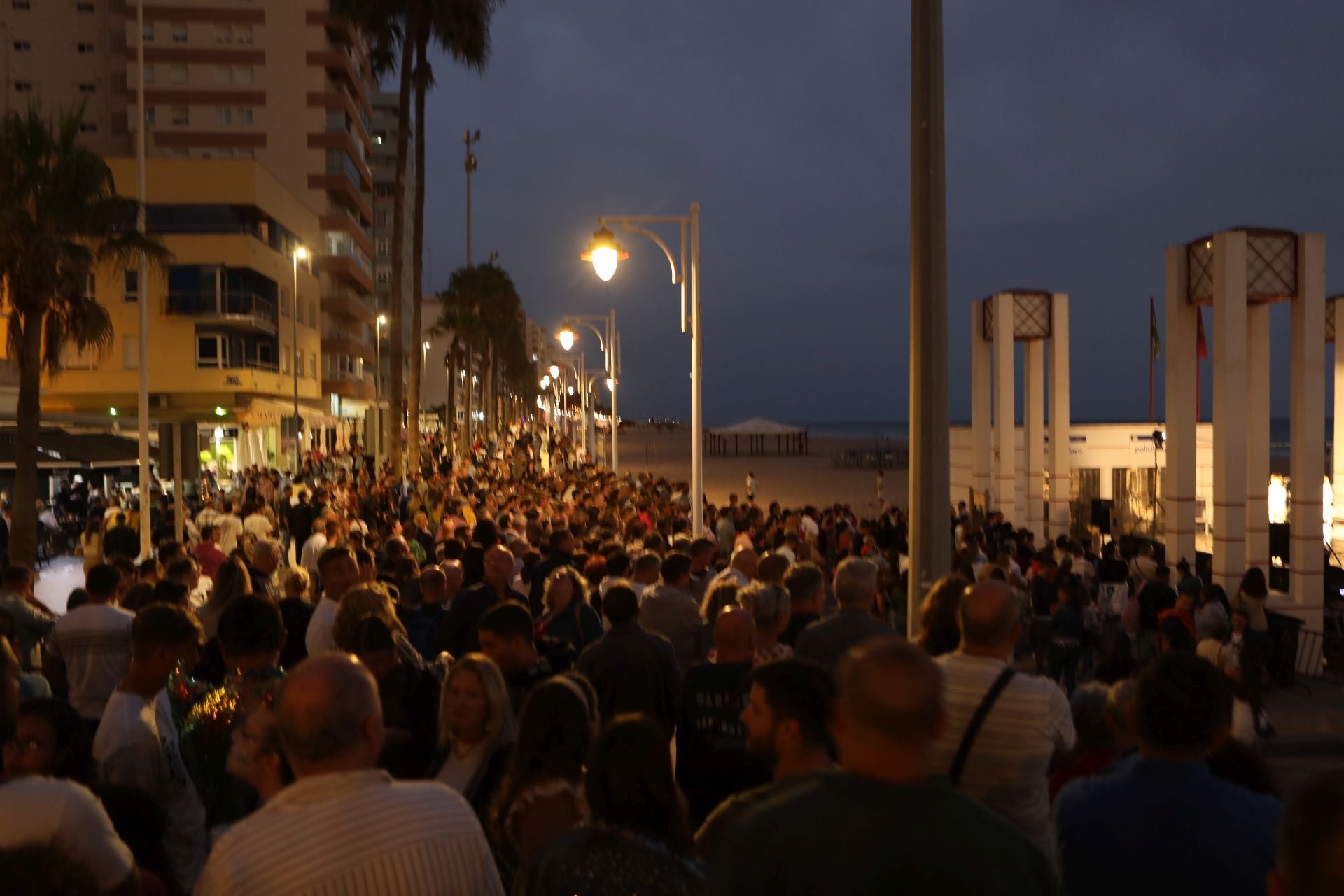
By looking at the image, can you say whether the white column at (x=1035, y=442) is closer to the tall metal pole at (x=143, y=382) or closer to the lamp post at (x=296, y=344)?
the tall metal pole at (x=143, y=382)

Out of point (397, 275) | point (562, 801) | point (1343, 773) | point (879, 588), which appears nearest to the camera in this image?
point (1343, 773)

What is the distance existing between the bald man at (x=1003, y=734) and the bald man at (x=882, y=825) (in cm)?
123

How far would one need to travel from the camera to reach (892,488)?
58.4 meters

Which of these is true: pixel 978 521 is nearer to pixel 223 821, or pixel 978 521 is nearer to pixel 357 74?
pixel 223 821

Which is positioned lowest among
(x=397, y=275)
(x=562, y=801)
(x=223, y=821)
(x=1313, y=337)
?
(x=223, y=821)

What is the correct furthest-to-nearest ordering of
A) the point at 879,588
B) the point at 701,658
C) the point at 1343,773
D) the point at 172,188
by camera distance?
the point at 172,188 → the point at 879,588 → the point at 701,658 → the point at 1343,773

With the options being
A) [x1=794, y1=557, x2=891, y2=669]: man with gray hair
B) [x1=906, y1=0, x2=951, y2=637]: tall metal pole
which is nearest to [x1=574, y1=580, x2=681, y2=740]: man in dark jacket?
[x1=794, y1=557, x2=891, y2=669]: man with gray hair

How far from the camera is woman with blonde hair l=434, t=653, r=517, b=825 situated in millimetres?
4332

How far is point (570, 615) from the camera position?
298 inches

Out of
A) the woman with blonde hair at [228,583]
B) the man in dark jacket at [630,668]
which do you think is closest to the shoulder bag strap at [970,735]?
the man in dark jacket at [630,668]

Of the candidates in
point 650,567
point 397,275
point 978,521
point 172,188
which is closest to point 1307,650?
point 978,521

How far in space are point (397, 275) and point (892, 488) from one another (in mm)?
32224

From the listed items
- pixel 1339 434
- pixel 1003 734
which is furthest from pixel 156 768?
pixel 1339 434

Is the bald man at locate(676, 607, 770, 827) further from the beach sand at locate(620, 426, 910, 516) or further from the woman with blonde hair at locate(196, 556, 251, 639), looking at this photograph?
the beach sand at locate(620, 426, 910, 516)
